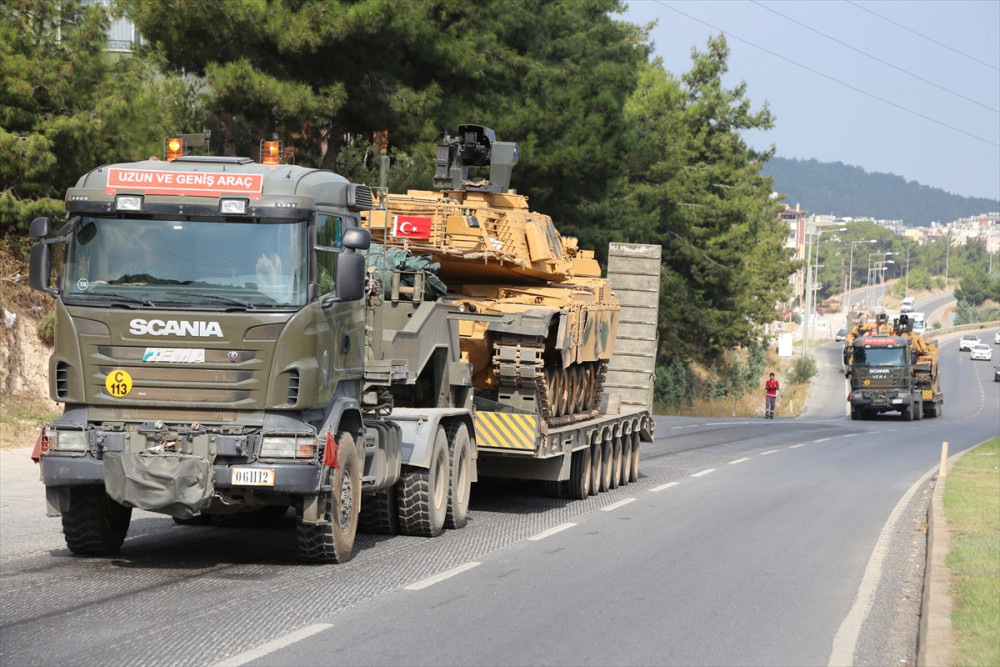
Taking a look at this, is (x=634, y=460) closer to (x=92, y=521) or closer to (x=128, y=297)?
(x=92, y=521)

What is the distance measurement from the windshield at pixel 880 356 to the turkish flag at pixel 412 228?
130 feet

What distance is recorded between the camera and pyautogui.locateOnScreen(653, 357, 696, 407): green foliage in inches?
2357

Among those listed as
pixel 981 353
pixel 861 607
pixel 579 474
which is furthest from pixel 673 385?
pixel 981 353

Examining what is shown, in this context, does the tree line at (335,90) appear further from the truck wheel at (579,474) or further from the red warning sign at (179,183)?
the red warning sign at (179,183)

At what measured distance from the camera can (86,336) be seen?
10539mm

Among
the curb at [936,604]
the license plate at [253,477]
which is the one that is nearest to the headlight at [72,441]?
the license plate at [253,477]

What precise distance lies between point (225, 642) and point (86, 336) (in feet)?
10.6

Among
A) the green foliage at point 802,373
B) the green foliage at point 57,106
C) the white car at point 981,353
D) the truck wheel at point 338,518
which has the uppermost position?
the green foliage at point 57,106

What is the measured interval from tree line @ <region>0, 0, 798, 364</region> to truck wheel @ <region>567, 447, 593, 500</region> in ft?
32.1

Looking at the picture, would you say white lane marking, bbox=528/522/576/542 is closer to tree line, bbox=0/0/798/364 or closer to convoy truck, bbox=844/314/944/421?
tree line, bbox=0/0/798/364

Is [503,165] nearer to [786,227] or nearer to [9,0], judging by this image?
[9,0]

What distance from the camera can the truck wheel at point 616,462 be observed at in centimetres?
2040

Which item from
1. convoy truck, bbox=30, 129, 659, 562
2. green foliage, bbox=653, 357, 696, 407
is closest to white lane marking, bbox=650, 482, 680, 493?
convoy truck, bbox=30, 129, 659, 562

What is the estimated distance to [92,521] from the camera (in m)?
11.4
